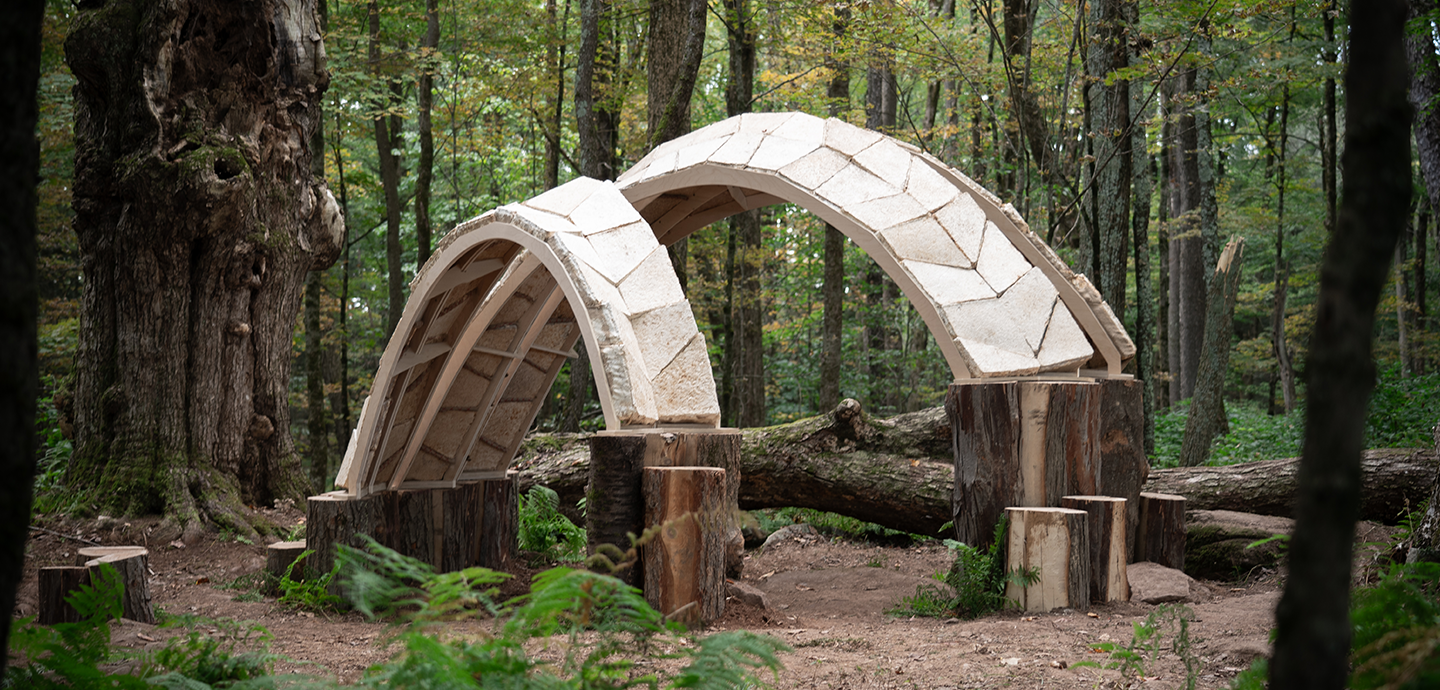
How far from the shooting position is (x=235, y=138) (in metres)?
7.53

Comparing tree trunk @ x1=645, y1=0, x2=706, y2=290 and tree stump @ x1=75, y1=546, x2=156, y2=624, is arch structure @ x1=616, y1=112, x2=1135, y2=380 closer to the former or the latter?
tree trunk @ x1=645, y1=0, x2=706, y2=290

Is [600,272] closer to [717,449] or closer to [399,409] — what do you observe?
[717,449]

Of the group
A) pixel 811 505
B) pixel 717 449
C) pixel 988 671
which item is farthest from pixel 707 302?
pixel 988 671

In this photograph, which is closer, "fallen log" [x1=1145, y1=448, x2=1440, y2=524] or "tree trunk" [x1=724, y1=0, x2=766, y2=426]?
"fallen log" [x1=1145, y1=448, x2=1440, y2=524]

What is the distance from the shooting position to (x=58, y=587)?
4566 mm

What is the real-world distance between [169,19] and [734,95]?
582 centimetres

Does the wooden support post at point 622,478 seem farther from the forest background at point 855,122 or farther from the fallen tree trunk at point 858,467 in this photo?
the forest background at point 855,122

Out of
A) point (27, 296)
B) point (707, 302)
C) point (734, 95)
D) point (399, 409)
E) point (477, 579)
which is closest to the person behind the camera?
point (27, 296)

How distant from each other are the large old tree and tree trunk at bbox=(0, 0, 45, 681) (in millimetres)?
6558

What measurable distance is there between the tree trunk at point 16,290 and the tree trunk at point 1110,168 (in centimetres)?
843

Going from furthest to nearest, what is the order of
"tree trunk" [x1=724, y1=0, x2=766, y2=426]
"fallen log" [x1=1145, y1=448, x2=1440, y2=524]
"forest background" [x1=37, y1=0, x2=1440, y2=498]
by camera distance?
"tree trunk" [x1=724, y1=0, x2=766, y2=426], "forest background" [x1=37, y1=0, x2=1440, y2=498], "fallen log" [x1=1145, y1=448, x2=1440, y2=524]

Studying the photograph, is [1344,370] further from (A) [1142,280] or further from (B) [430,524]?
(A) [1142,280]

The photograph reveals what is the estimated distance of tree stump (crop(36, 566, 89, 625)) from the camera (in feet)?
15.0

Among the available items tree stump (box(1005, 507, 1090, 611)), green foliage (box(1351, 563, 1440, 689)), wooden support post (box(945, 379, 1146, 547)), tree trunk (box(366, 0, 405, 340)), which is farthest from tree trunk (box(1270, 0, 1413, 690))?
tree trunk (box(366, 0, 405, 340))
